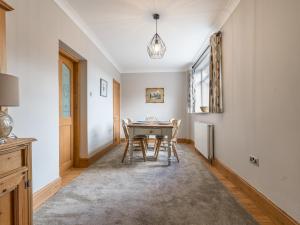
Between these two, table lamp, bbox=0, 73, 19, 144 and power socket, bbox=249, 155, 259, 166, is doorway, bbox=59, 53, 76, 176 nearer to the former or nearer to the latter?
table lamp, bbox=0, 73, 19, 144

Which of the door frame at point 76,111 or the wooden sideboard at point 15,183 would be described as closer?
the wooden sideboard at point 15,183

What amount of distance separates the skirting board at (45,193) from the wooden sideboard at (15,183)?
1.99 feet

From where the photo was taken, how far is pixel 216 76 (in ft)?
10.8

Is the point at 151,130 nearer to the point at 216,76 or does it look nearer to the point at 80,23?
the point at 216,76

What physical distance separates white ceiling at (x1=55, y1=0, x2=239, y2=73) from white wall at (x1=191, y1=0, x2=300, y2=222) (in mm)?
543

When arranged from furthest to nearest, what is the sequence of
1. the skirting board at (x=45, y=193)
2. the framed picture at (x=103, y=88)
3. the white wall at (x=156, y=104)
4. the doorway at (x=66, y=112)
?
1. the white wall at (x=156, y=104)
2. the framed picture at (x=103, y=88)
3. the doorway at (x=66, y=112)
4. the skirting board at (x=45, y=193)

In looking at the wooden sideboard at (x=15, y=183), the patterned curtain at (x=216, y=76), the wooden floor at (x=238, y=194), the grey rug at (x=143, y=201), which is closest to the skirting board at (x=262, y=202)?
the wooden floor at (x=238, y=194)

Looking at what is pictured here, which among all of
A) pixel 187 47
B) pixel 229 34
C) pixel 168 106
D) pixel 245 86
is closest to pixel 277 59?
pixel 245 86

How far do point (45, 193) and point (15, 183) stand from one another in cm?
102

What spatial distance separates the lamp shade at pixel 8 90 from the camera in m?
1.20

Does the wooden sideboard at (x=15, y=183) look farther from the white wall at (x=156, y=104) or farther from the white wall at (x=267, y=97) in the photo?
the white wall at (x=156, y=104)

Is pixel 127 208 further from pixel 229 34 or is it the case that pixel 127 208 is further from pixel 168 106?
pixel 168 106

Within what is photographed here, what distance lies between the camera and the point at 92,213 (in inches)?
73.9

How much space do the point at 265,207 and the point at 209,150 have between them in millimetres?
1859
